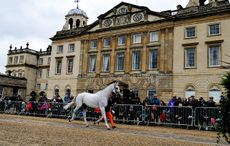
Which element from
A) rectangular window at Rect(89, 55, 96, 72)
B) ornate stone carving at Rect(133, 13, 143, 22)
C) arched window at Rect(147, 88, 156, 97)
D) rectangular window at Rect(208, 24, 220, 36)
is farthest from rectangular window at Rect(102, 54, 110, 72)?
rectangular window at Rect(208, 24, 220, 36)

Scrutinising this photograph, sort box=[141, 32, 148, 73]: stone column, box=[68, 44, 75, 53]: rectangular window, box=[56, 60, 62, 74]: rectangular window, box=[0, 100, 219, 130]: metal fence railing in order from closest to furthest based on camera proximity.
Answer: box=[0, 100, 219, 130]: metal fence railing
box=[141, 32, 148, 73]: stone column
box=[68, 44, 75, 53]: rectangular window
box=[56, 60, 62, 74]: rectangular window

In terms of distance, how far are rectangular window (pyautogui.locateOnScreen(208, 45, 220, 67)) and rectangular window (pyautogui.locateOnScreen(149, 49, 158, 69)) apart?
6163 millimetres

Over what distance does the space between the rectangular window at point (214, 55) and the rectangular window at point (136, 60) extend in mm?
8453

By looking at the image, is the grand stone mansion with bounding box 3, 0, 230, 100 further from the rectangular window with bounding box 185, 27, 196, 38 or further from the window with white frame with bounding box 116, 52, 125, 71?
the rectangular window with bounding box 185, 27, 196, 38

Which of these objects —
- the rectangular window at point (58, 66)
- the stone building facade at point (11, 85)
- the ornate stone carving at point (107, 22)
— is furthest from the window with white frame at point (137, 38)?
the stone building facade at point (11, 85)

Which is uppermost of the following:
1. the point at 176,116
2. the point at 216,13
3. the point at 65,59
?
the point at 216,13

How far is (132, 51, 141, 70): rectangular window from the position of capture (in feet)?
116

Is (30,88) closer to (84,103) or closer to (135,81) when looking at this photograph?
(135,81)

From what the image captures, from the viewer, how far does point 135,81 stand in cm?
3472

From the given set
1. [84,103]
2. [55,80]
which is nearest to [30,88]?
[55,80]

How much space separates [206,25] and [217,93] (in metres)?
7.22

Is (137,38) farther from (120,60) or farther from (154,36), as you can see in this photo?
(120,60)

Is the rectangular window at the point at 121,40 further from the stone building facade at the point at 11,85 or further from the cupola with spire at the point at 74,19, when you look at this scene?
the stone building facade at the point at 11,85

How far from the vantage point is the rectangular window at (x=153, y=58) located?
3381cm
